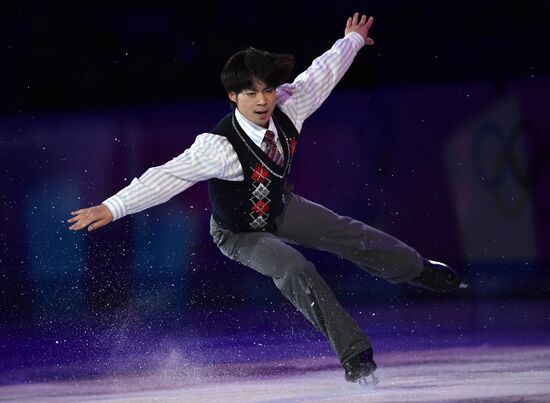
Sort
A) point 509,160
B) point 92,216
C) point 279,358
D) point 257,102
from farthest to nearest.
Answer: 1. point 509,160
2. point 279,358
3. point 257,102
4. point 92,216

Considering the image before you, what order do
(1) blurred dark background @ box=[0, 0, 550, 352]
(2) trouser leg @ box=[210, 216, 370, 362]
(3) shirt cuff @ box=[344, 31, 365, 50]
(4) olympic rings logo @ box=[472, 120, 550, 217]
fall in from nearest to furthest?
(2) trouser leg @ box=[210, 216, 370, 362] < (3) shirt cuff @ box=[344, 31, 365, 50] < (1) blurred dark background @ box=[0, 0, 550, 352] < (4) olympic rings logo @ box=[472, 120, 550, 217]

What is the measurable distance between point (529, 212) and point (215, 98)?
102 inches

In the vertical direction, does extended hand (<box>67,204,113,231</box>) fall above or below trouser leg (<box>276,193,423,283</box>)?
above

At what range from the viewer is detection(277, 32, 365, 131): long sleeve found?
210 inches

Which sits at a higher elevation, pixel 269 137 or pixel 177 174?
pixel 269 137

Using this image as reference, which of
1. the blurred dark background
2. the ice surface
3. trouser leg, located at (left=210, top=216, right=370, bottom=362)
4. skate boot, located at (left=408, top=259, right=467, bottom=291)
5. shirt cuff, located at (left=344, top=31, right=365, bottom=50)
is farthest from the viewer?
the blurred dark background

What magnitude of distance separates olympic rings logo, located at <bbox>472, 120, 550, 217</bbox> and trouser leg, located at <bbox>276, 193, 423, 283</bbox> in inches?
80.2

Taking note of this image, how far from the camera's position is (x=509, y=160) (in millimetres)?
7453

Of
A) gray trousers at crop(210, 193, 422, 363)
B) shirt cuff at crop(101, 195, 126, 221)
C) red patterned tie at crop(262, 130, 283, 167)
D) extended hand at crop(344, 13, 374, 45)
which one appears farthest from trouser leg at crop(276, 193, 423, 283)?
extended hand at crop(344, 13, 374, 45)

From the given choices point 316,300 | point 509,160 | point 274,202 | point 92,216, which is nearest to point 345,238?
point 274,202

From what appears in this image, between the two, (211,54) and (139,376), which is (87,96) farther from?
(139,376)

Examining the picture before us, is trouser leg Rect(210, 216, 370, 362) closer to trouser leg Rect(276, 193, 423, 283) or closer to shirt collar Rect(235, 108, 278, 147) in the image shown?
trouser leg Rect(276, 193, 423, 283)

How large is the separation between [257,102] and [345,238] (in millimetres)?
810

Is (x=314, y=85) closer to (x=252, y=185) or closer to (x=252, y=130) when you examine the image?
(x=252, y=130)
